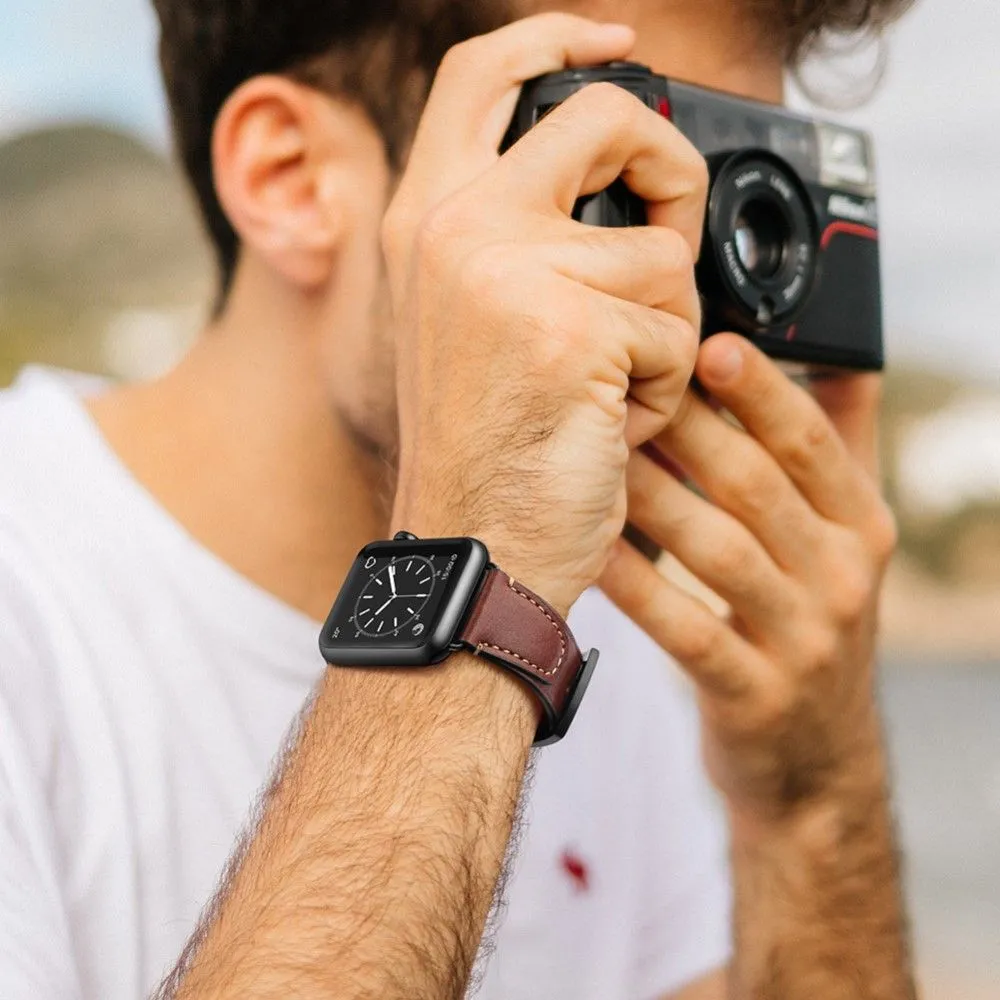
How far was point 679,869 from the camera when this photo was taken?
791 millimetres

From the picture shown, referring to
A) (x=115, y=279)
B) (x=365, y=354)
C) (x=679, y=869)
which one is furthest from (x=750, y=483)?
(x=115, y=279)

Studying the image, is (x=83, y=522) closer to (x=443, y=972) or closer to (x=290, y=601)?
(x=290, y=601)

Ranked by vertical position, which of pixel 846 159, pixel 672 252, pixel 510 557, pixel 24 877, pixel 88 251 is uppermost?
pixel 88 251

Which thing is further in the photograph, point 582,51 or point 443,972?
point 582,51

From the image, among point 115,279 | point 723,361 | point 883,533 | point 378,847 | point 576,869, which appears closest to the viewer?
point 378,847

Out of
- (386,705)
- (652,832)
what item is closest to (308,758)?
(386,705)

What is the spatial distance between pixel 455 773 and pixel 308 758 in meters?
0.05

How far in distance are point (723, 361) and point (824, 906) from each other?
333 mm

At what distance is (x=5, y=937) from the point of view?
1.52 ft

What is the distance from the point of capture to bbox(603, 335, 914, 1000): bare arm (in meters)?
0.55

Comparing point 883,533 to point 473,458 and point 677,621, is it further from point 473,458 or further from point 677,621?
point 473,458

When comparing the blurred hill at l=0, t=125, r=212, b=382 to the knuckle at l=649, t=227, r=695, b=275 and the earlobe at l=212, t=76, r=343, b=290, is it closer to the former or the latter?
the earlobe at l=212, t=76, r=343, b=290

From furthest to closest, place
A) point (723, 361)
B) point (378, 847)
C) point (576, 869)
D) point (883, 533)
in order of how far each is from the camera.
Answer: point (576, 869) → point (883, 533) → point (723, 361) → point (378, 847)

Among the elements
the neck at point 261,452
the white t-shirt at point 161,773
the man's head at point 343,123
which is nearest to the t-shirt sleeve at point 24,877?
the white t-shirt at point 161,773
